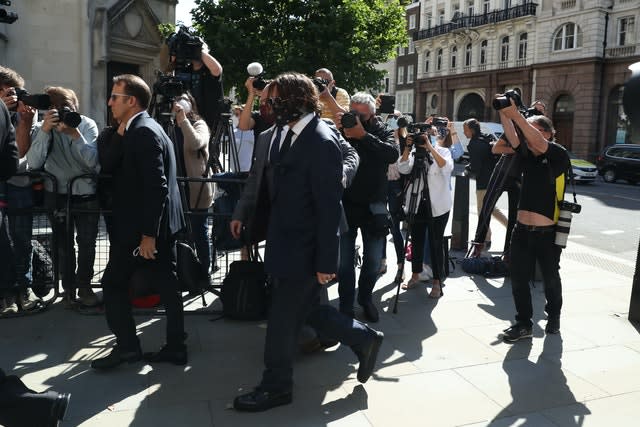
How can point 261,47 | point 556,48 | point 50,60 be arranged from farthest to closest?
point 556,48, point 261,47, point 50,60

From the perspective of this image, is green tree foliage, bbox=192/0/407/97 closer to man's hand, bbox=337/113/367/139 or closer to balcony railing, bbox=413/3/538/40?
man's hand, bbox=337/113/367/139

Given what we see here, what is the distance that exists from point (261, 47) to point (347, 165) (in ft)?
58.7

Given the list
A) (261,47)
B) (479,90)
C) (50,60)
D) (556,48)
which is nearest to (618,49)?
(556,48)

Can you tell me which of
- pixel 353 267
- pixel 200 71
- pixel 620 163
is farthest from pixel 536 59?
pixel 353 267

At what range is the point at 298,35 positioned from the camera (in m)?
20.8

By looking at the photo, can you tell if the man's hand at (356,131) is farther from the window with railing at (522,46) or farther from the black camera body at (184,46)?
the window with railing at (522,46)

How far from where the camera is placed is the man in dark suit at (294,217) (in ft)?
10.8

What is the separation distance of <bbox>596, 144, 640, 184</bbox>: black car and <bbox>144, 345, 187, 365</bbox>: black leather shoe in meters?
23.3

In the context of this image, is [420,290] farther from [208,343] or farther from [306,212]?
[306,212]

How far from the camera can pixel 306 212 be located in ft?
11.0

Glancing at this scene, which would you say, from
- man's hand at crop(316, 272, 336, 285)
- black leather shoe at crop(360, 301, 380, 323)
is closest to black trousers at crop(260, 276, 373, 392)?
man's hand at crop(316, 272, 336, 285)

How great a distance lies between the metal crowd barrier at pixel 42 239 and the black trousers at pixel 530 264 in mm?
3870

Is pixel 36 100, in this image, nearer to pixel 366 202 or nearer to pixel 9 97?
pixel 9 97

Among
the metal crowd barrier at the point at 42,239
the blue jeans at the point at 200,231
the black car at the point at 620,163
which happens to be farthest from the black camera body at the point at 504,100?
the black car at the point at 620,163
